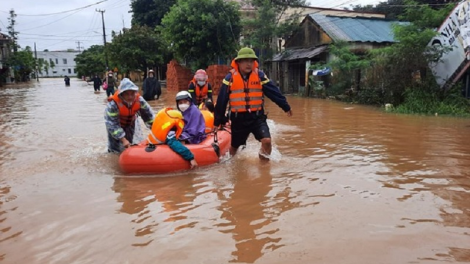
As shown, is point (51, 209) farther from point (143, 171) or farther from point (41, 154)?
point (41, 154)

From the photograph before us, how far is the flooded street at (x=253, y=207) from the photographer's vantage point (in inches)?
116

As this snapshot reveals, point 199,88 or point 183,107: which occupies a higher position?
point 199,88

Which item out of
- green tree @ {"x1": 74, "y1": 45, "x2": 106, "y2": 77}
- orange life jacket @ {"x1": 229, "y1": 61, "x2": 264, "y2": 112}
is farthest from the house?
green tree @ {"x1": 74, "y1": 45, "x2": 106, "y2": 77}

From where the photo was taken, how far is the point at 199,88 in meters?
8.00

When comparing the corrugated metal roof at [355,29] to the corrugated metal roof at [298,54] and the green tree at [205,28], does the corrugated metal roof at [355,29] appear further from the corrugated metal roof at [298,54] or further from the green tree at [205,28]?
the green tree at [205,28]

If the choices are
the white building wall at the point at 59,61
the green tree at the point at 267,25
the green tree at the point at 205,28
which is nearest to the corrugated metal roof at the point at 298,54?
the green tree at the point at 267,25

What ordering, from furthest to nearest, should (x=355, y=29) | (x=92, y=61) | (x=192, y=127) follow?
(x=92, y=61) < (x=355, y=29) < (x=192, y=127)

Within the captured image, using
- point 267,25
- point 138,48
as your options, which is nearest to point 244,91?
point 267,25

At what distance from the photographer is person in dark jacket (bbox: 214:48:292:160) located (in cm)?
500

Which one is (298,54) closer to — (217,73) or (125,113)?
(217,73)

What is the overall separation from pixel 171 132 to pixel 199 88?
3.00 meters

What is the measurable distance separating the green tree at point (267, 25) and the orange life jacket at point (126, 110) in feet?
50.9

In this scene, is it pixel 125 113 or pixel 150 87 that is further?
pixel 150 87

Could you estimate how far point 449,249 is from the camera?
288 centimetres
